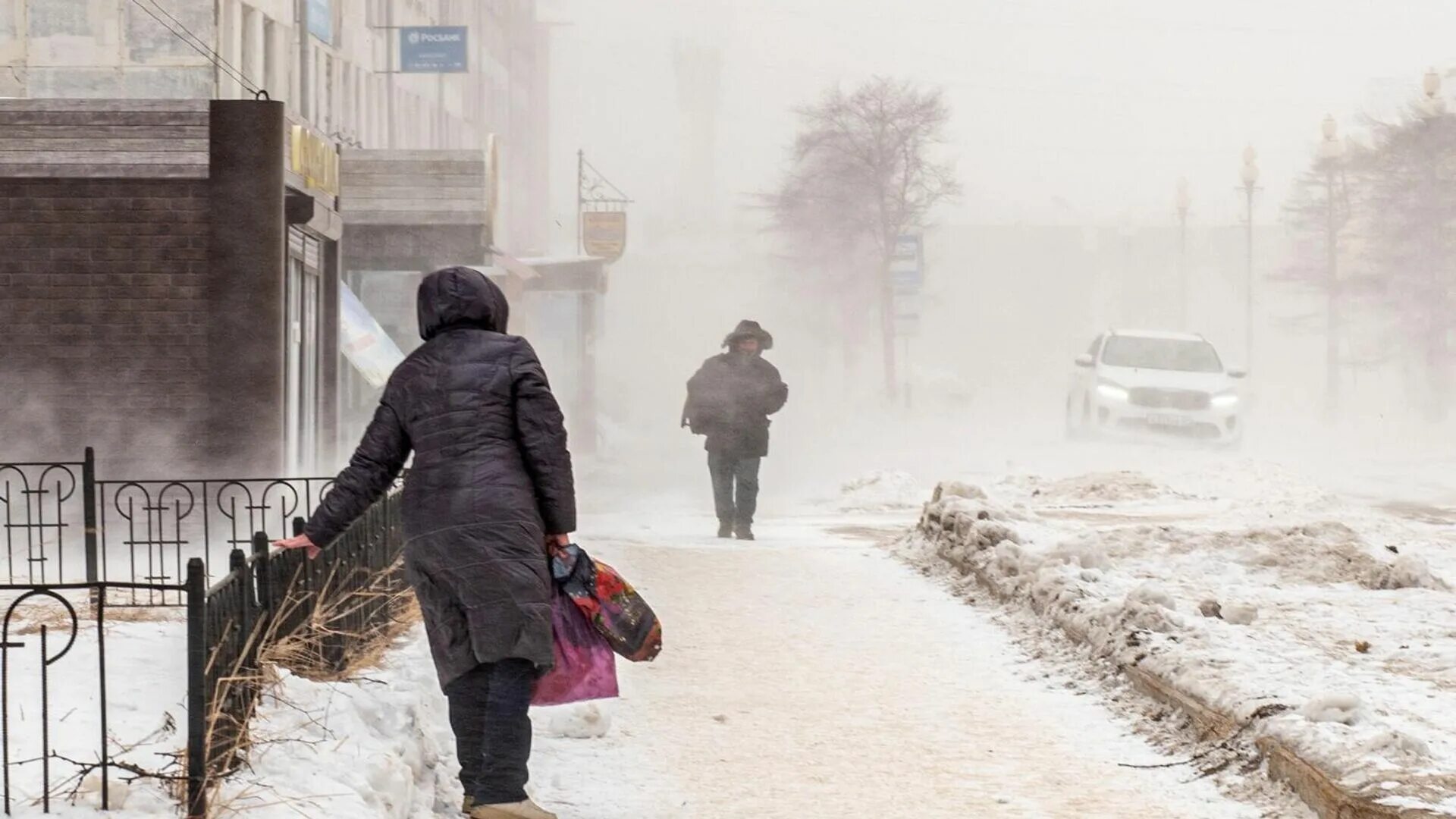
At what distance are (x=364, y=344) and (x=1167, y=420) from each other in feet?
39.3

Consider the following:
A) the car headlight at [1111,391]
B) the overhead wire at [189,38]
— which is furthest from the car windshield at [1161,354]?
the overhead wire at [189,38]

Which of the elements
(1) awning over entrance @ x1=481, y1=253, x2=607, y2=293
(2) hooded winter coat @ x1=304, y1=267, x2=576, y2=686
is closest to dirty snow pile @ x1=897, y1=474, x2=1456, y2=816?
(2) hooded winter coat @ x1=304, y1=267, x2=576, y2=686

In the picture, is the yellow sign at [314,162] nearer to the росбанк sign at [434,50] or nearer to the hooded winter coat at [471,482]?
the hooded winter coat at [471,482]

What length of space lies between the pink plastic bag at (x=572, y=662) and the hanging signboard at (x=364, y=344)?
20.7 meters

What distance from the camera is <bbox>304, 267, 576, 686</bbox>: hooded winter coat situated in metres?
5.59

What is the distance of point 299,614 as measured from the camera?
7137 millimetres

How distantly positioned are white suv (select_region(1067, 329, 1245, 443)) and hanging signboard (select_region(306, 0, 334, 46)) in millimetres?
15230

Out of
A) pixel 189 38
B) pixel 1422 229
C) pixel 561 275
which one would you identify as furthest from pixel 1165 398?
pixel 1422 229

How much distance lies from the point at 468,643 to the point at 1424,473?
29.2m

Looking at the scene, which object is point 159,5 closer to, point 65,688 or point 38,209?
point 38,209

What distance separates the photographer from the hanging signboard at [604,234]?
163 feet

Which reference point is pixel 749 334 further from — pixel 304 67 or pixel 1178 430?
pixel 304 67

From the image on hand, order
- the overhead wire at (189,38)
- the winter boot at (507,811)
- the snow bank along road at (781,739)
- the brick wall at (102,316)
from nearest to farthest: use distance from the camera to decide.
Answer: the winter boot at (507,811), the snow bank along road at (781,739), the brick wall at (102,316), the overhead wire at (189,38)

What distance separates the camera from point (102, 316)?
17078 mm
